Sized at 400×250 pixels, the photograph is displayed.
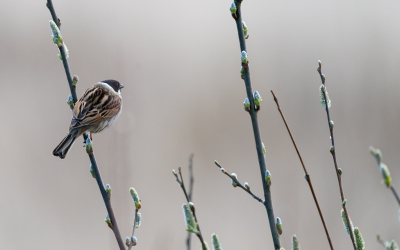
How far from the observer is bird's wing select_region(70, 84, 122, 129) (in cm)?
218

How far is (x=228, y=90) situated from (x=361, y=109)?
237 centimetres

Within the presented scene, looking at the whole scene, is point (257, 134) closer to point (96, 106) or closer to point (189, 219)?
point (189, 219)

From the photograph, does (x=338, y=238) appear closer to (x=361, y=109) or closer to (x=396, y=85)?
(x=361, y=109)

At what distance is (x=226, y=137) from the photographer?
6336 mm

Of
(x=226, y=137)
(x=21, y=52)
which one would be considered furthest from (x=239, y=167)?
(x=21, y=52)

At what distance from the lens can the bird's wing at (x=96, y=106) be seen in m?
2.18

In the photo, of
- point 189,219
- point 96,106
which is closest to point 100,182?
point 189,219

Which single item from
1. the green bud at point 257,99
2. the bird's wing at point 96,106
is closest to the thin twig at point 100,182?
the green bud at point 257,99

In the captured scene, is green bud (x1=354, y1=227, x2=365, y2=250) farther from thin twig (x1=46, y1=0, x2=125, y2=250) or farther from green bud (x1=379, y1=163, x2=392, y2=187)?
thin twig (x1=46, y1=0, x2=125, y2=250)

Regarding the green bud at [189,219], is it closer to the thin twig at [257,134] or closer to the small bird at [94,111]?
the thin twig at [257,134]

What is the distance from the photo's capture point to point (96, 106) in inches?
100

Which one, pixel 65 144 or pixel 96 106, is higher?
pixel 96 106

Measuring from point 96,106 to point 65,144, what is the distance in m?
0.66

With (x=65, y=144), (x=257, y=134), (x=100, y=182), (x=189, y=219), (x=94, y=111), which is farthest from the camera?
(x=94, y=111)
